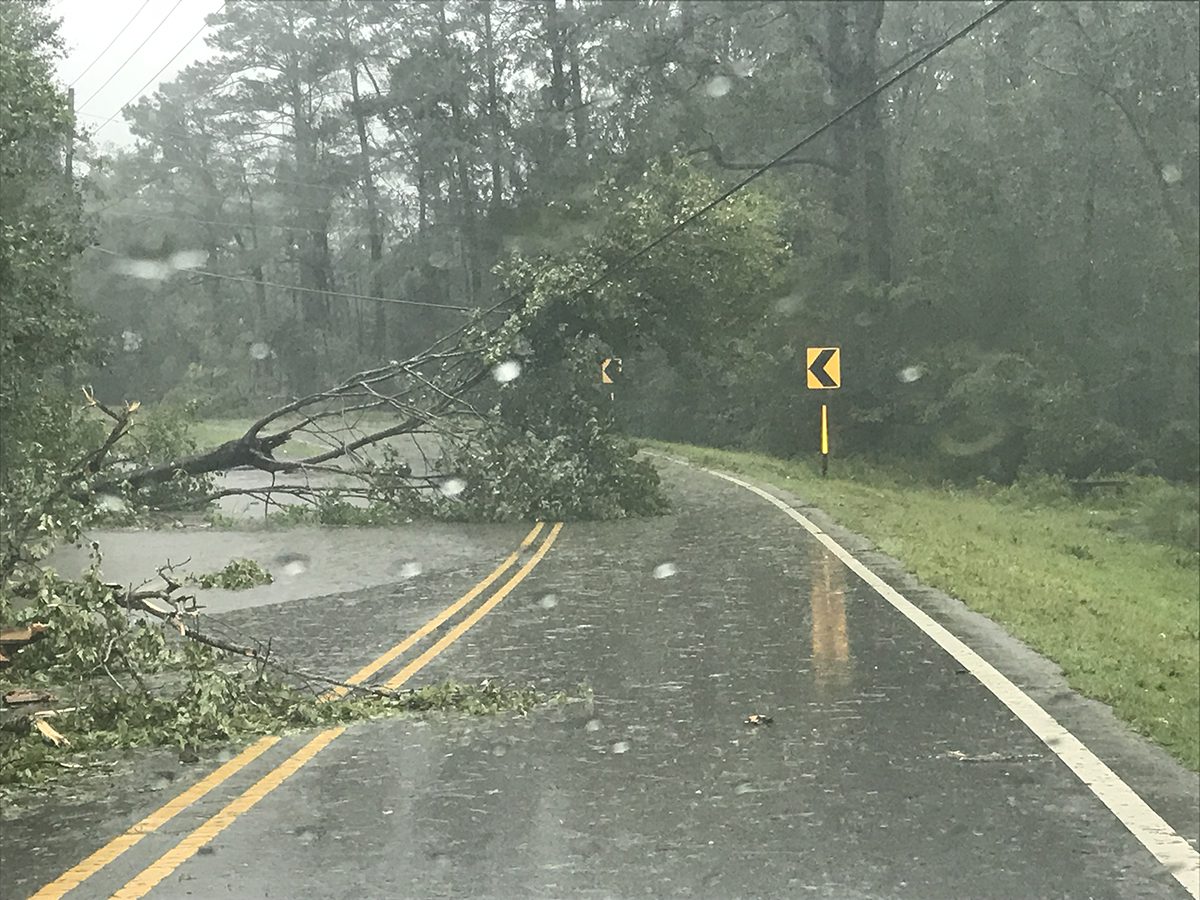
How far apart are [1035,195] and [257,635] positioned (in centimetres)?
2988

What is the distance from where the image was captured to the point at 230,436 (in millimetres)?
18859

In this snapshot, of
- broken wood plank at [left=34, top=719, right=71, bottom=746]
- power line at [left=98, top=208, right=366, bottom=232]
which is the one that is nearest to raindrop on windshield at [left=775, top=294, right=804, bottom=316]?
power line at [left=98, top=208, right=366, bottom=232]

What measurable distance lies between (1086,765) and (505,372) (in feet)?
44.6

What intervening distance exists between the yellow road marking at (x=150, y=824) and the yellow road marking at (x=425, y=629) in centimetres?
137

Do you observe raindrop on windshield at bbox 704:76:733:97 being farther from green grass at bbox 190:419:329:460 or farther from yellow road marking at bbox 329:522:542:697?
yellow road marking at bbox 329:522:542:697

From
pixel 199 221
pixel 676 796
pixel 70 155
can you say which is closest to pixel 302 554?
pixel 70 155

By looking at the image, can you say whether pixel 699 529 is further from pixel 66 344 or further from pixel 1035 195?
pixel 1035 195

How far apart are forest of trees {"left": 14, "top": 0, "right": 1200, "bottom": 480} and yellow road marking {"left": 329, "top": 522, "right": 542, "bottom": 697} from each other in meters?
5.25

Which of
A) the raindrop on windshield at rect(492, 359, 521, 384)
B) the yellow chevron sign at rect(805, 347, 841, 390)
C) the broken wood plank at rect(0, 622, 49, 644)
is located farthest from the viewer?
the yellow chevron sign at rect(805, 347, 841, 390)

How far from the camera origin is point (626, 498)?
→ 68.2ft

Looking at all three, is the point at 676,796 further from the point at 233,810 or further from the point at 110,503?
the point at 110,503

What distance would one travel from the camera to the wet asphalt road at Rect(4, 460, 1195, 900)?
206 inches

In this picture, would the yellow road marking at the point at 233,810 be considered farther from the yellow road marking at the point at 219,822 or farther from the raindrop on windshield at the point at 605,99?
the raindrop on windshield at the point at 605,99

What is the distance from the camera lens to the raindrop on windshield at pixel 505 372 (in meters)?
19.5
